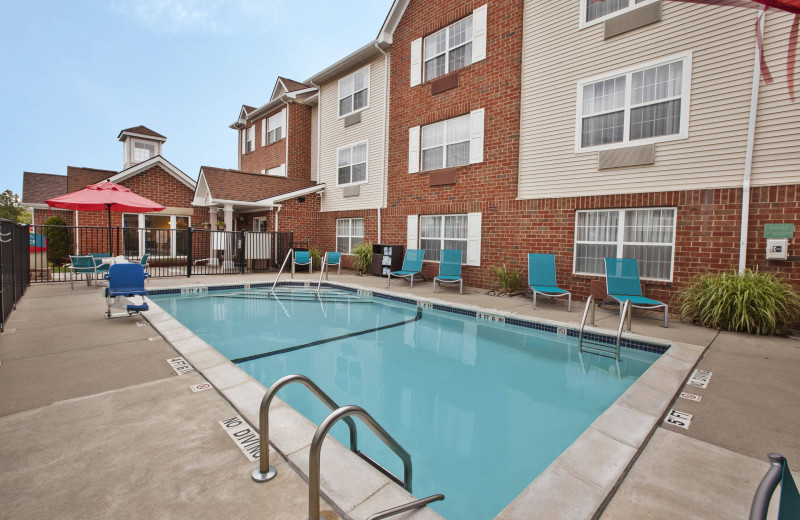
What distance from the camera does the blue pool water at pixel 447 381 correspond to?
300cm

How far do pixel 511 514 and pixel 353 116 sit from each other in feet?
46.9

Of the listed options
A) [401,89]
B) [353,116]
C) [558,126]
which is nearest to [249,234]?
[353,116]

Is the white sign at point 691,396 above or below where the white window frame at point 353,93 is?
below

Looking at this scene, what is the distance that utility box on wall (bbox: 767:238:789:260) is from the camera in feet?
19.8

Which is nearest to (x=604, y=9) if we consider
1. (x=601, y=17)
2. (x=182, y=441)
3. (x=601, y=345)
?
(x=601, y=17)

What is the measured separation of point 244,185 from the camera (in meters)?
14.8

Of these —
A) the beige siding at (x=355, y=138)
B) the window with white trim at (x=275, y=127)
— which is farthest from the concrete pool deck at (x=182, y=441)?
the window with white trim at (x=275, y=127)

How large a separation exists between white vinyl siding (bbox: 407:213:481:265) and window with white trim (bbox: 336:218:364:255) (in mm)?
2719

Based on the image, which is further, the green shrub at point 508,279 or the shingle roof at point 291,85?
the shingle roof at point 291,85

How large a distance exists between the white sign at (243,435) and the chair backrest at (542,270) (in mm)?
6901

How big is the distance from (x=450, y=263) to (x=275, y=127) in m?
13.0

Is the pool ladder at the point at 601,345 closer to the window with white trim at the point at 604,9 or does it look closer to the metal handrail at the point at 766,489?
the metal handrail at the point at 766,489

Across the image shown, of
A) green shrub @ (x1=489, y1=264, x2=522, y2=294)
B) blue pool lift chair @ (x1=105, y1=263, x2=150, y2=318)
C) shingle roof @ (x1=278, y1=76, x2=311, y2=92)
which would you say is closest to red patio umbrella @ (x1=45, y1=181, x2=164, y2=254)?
blue pool lift chair @ (x1=105, y1=263, x2=150, y2=318)

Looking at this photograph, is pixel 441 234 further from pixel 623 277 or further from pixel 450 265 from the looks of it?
pixel 623 277
